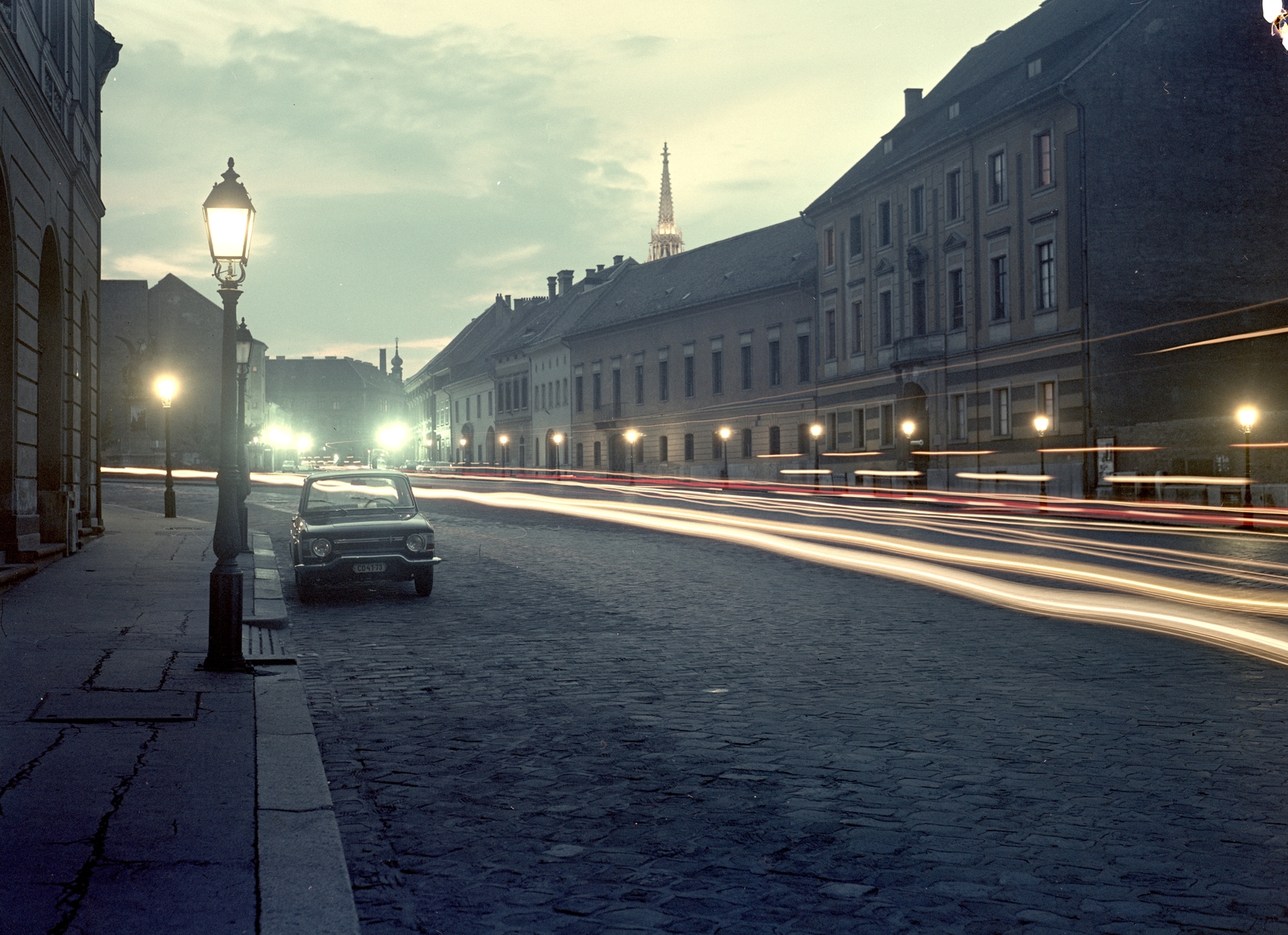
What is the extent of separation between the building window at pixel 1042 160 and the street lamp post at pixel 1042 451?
7.84 m

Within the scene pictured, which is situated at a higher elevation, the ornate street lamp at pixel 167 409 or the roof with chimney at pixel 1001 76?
the roof with chimney at pixel 1001 76

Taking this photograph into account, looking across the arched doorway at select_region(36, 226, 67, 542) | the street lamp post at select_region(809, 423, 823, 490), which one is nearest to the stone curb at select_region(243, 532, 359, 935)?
the arched doorway at select_region(36, 226, 67, 542)

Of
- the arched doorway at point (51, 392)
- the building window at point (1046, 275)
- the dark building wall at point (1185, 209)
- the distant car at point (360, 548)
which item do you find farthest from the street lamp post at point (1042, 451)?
the arched doorway at point (51, 392)

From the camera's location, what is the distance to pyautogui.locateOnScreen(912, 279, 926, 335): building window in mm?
47344

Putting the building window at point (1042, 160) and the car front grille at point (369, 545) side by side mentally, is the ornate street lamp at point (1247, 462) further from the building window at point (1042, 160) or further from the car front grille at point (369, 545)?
the car front grille at point (369, 545)

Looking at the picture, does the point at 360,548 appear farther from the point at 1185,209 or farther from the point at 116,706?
the point at 1185,209

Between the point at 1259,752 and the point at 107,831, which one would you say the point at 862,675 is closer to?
the point at 1259,752

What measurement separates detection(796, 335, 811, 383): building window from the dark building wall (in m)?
20.5

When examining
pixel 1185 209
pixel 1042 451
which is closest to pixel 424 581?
pixel 1042 451

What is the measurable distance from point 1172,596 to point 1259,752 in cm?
746

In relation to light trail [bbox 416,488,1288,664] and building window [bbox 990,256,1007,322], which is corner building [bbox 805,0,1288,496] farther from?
light trail [bbox 416,488,1288,664]

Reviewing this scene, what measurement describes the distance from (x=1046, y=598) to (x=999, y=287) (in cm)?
3141

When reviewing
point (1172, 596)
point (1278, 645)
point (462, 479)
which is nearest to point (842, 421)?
point (462, 479)

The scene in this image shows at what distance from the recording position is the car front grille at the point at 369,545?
→ 46.1 ft
